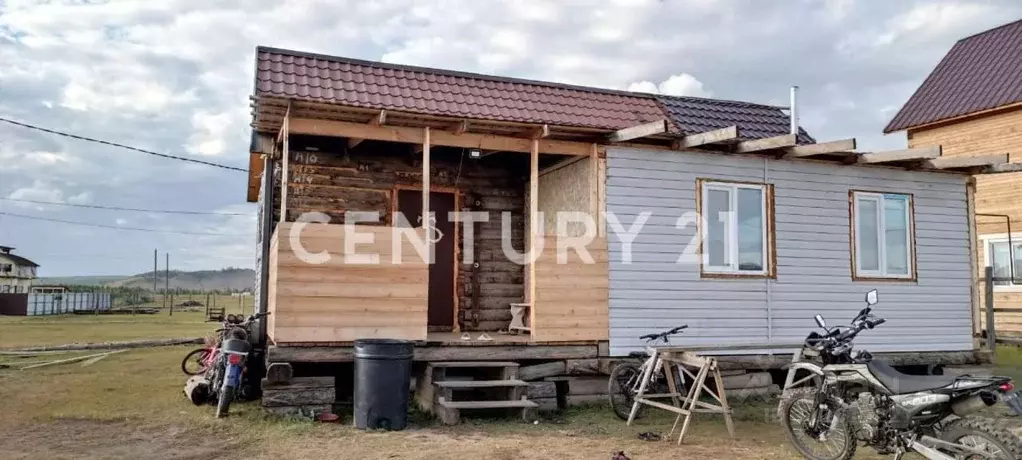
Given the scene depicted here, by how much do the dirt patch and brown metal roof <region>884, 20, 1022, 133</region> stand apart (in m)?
17.7

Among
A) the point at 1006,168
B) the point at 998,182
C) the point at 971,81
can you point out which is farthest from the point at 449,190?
the point at 971,81

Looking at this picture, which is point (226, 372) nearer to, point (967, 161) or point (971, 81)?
point (967, 161)

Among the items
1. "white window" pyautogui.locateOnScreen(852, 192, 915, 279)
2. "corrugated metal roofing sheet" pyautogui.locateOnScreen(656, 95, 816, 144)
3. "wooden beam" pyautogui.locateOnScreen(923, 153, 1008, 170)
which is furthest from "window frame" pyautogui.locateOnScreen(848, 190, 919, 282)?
"corrugated metal roofing sheet" pyautogui.locateOnScreen(656, 95, 816, 144)

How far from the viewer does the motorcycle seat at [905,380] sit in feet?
18.4

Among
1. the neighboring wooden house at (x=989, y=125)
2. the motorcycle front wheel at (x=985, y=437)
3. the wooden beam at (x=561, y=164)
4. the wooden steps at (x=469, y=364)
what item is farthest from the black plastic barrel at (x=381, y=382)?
the neighboring wooden house at (x=989, y=125)

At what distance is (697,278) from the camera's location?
9.62m

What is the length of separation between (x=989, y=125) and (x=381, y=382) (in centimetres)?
1660

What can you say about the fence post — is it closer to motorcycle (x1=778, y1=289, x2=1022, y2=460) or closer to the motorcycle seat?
motorcycle (x1=778, y1=289, x2=1022, y2=460)

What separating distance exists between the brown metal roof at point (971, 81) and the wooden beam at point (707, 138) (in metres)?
11.8

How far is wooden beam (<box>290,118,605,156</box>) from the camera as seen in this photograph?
8227 millimetres

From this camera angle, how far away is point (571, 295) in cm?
893

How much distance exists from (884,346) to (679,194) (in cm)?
366

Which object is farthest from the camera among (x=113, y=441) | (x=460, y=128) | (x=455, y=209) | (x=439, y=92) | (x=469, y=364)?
(x=455, y=209)

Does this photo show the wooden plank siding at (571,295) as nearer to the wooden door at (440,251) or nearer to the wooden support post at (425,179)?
the wooden support post at (425,179)
